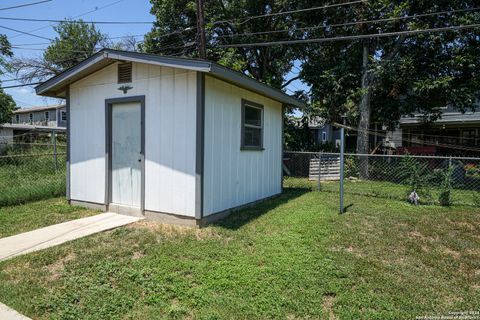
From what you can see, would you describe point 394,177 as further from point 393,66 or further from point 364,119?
point 393,66

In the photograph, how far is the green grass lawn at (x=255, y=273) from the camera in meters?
Answer: 2.83

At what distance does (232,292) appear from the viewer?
10.1 feet

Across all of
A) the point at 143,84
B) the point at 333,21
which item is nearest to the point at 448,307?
the point at 143,84

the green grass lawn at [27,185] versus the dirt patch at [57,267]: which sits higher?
the green grass lawn at [27,185]

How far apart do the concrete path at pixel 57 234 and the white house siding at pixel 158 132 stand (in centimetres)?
64

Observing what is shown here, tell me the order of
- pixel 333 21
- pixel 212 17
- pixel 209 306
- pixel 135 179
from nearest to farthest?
pixel 209 306
pixel 135 179
pixel 333 21
pixel 212 17

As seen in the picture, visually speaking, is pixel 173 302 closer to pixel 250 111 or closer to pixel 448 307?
pixel 448 307

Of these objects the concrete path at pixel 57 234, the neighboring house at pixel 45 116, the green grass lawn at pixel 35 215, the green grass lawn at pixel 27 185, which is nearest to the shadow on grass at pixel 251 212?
the concrete path at pixel 57 234

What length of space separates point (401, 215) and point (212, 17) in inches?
568

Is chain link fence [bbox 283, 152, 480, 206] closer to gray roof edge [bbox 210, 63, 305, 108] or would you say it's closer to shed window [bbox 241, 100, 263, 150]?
gray roof edge [bbox 210, 63, 305, 108]

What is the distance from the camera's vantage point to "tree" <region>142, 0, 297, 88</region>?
52.1ft

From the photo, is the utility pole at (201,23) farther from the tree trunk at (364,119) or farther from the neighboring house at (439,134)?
the neighboring house at (439,134)

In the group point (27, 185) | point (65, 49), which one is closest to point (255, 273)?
point (27, 185)

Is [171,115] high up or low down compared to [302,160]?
up
